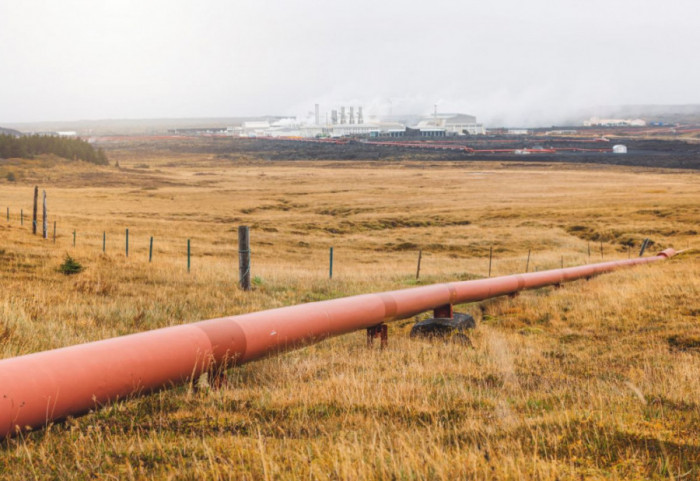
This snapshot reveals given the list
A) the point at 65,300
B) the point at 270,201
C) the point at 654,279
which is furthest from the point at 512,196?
the point at 65,300

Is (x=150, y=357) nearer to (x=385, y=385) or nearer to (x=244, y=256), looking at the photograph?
(x=385, y=385)

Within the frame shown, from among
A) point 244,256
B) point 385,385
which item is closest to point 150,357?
point 385,385

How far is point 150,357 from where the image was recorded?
619 centimetres

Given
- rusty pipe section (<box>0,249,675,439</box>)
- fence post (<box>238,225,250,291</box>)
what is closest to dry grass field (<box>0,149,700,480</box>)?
rusty pipe section (<box>0,249,675,439</box>)

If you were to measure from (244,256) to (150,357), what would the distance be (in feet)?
31.0

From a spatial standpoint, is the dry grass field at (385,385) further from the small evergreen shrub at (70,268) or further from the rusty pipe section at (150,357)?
the small evergreen shrub at (70,268)

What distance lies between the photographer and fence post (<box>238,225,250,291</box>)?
1558cm

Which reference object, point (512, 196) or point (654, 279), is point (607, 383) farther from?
point (512, 196)

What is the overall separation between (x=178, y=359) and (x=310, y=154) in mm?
156941

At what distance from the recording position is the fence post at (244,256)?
15.6 m

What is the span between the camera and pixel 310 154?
162 metres

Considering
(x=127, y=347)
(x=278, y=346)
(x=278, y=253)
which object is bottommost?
(x=278, y=253)

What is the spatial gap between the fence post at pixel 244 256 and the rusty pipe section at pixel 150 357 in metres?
6.04

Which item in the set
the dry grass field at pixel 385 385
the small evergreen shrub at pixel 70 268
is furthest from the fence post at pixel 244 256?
the small evergreen shrub at pixel 70 268
